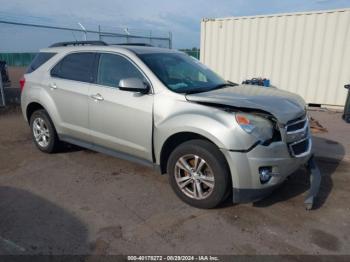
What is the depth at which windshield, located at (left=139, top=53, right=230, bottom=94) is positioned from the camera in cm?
388

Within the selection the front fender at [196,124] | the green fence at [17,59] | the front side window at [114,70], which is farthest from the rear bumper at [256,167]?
the green fence at [17,59]

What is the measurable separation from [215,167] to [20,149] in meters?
4.09

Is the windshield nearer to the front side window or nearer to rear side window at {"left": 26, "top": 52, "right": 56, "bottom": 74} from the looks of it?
the front side window

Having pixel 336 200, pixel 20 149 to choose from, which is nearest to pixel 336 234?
pixel 336 200

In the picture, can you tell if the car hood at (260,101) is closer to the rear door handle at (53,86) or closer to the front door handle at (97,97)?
the front door handle at (97,97)

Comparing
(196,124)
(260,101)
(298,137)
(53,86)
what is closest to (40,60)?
(53,86)

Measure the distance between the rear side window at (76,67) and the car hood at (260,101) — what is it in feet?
5.83

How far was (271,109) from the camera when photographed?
3236mm

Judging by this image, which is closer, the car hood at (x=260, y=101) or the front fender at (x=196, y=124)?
the front fender at (x=196, y=124)

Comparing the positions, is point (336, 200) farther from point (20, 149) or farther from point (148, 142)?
point (20, 149)

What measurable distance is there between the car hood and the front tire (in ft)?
1.64

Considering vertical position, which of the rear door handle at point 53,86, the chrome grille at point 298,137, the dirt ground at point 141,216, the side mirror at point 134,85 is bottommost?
the dirt ground at point 141,216

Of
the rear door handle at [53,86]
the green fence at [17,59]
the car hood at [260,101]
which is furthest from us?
the green fence at [17,59]

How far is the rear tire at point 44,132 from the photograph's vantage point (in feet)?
16.9
